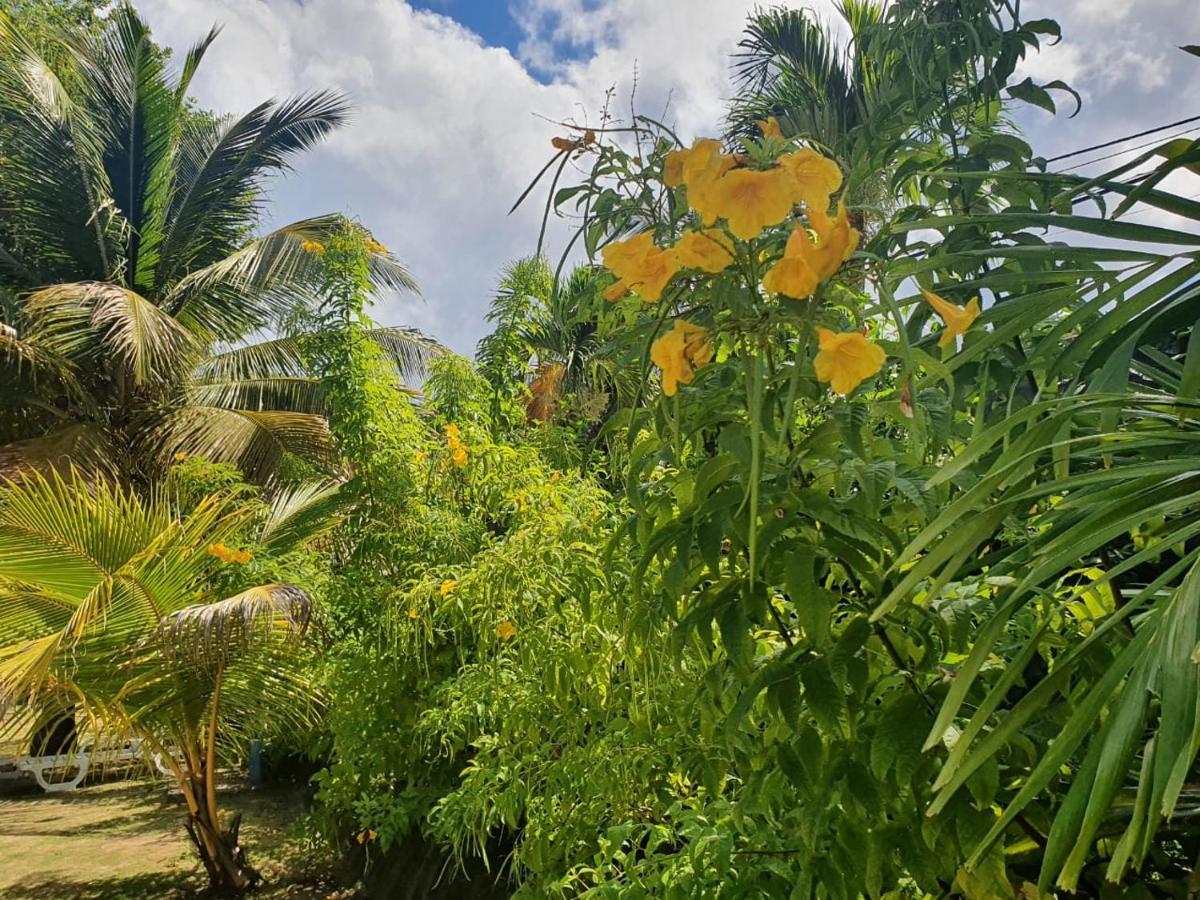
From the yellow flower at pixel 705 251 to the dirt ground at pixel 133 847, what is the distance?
3.79m

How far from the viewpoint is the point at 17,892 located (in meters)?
3.78

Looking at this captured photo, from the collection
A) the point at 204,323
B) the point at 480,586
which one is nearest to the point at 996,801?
the point at 480,586

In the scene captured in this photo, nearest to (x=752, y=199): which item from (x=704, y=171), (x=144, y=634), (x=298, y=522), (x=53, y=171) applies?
(x=704, y=171)

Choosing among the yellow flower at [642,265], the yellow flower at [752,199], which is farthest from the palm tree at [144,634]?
the yellow flower at [752,199]

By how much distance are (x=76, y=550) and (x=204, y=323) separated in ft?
16.5

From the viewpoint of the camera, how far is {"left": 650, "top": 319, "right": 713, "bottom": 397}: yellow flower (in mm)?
644

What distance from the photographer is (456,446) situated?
3080mm

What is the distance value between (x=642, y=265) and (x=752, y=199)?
0.35 ft

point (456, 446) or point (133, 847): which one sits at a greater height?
point (456, 446)

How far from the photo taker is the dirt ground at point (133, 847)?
12.6ft

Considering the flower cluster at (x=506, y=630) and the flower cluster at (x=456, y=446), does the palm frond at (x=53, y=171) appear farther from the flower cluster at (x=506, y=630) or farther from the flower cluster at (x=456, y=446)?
the flower cluster at (x=506, y=630)

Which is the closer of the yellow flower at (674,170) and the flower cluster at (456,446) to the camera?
the yellow flower at (674,170)

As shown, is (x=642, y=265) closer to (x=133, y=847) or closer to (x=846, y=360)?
(x=846, y=360)

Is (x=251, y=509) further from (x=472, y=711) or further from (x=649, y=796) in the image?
(x=649, y=796)
